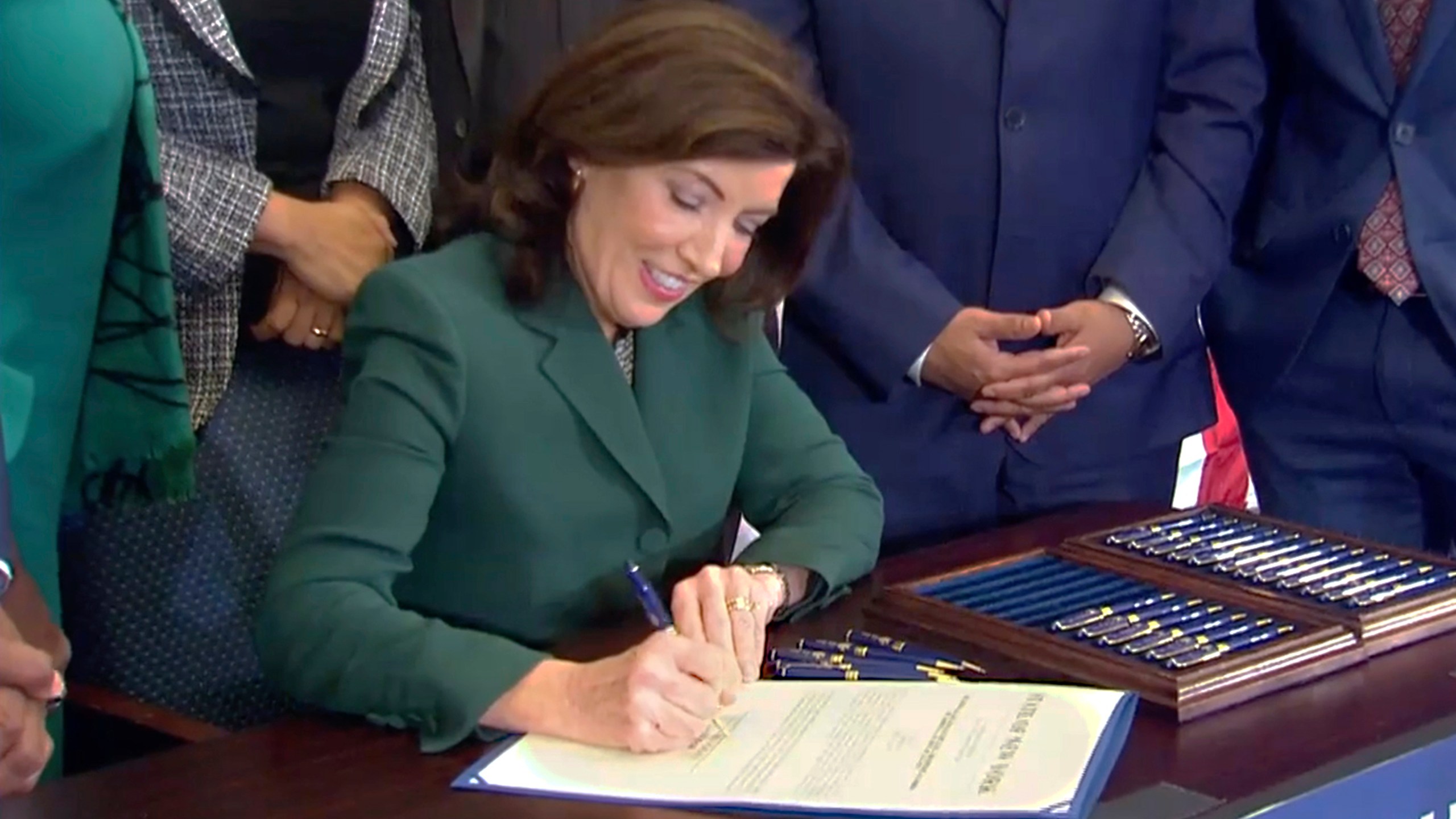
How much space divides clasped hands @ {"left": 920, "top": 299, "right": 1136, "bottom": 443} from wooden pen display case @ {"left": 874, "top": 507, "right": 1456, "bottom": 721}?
0.41 m

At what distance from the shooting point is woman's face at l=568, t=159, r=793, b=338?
1.63 m

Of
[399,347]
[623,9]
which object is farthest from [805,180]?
[399,347]

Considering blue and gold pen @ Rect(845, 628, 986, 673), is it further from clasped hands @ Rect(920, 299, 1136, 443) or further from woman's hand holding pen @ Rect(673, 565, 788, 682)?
clasped hands @ Rect(920, 299, 1136, 443)

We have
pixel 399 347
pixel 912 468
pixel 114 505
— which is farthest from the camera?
pixel 912 468

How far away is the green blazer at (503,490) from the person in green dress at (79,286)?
0.71ft

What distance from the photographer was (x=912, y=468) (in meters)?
2.26

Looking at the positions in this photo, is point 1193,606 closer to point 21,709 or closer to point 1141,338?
point 1141,338

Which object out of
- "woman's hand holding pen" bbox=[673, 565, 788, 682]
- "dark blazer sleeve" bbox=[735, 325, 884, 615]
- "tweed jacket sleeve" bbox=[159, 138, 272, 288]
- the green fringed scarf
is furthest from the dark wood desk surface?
"tweed jacket sleeve" bbox=[159, 138, 272, 288]

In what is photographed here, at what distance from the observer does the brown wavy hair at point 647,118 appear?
1599 mm


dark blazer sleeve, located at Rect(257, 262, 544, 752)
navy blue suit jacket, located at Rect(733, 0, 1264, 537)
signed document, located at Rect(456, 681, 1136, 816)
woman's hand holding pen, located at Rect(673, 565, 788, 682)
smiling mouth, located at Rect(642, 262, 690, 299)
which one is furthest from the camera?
navy blue suit jacket, located at Rect(733, 0, 1264, 537)

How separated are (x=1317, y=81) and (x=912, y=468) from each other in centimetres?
72

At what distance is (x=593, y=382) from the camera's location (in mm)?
1655

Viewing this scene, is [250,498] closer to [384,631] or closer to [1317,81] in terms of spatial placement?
[384,631]

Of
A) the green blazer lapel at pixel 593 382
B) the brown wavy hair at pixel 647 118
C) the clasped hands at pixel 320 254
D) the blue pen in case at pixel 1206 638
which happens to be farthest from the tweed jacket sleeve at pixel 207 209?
the blue pen in case at pixel 1206 638
